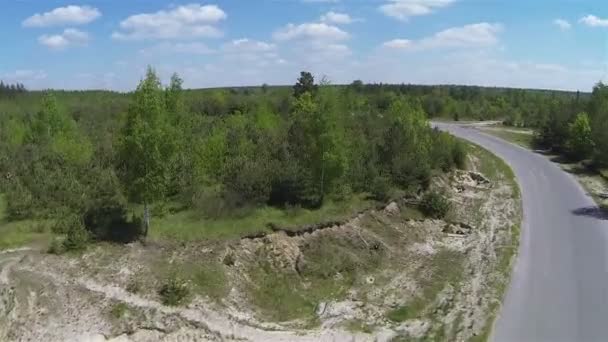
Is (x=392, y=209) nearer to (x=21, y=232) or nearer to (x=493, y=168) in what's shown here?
(x=21, y=232)

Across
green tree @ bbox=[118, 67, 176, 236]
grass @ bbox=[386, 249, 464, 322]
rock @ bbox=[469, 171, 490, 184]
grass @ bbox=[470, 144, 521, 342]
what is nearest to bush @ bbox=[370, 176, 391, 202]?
grass @ bbox=[386, 249, 464, 322]

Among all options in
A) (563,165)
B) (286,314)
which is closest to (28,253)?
(286,314)

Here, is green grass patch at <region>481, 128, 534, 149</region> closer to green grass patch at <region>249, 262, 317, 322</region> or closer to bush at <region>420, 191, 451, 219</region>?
bush at <region>420, 191, 451, 219</region>

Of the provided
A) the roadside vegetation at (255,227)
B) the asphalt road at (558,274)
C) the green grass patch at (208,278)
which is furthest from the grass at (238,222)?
the asphalt road at (558,274)

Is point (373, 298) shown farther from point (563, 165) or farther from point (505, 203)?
point (563, 165)

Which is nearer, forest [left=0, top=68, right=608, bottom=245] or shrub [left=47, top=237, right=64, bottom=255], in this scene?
shrub [left=47, top=237, right=64, bottom=255]

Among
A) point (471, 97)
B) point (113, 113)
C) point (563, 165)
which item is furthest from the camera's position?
point (471, 97)
